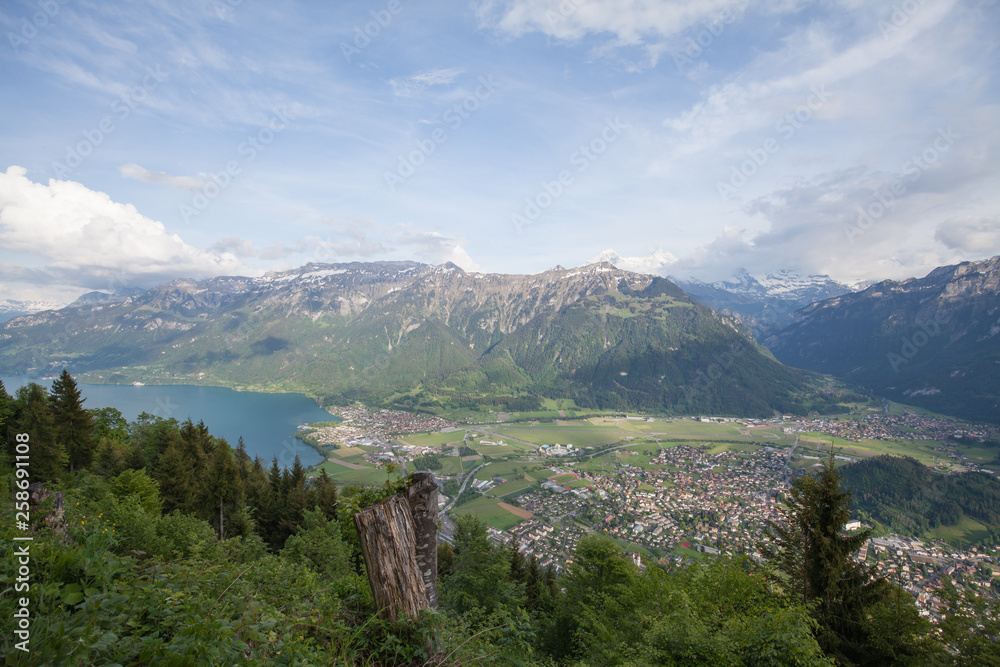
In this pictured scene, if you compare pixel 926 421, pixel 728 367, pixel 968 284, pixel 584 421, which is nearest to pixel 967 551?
pixel 584 421

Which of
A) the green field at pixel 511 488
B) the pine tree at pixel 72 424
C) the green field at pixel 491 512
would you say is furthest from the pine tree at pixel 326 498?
the green field at pixel 511 488

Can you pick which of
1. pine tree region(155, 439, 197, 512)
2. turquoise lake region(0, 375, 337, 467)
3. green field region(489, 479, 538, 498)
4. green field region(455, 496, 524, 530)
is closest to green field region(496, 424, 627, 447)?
green field region(489, 479, 538, 498)

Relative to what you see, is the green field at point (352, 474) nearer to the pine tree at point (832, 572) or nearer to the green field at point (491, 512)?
the green field at point (491, 512)

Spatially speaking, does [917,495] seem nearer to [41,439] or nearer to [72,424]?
[41,439]

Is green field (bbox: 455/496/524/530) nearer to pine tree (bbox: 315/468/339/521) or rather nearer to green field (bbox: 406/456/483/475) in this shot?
green field (bbox: 406/456/483/475)

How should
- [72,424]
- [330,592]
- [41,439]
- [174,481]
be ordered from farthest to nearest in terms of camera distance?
[72,424], [41,439], [174,481], [330,592]

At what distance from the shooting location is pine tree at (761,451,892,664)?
375 inches

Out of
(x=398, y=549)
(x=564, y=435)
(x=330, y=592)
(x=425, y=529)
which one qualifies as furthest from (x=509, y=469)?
(x=398, y=549)

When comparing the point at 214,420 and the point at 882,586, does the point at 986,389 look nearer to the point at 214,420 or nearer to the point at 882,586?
the point at 882,586

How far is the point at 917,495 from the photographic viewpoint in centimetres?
5641

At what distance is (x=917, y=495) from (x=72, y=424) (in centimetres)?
9475

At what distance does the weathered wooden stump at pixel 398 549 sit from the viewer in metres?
4.58

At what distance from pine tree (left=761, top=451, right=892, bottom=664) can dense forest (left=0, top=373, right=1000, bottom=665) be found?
0.14 ft

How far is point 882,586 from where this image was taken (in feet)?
31.6
